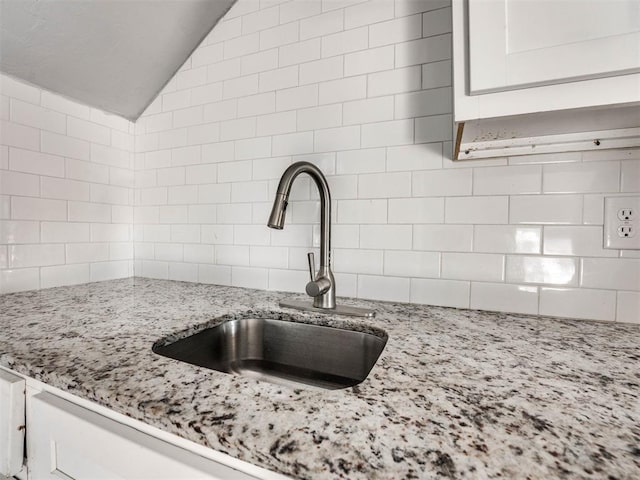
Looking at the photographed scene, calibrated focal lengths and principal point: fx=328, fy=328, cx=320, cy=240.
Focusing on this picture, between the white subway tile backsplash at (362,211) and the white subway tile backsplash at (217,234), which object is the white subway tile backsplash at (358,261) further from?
the white subway tile backsplash at (217,234)

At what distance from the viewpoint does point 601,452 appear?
0.34 metres

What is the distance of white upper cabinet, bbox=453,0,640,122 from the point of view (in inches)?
22.3

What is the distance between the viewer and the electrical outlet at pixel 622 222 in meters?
0.83

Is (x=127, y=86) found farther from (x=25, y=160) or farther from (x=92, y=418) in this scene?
(x=92, y=418)

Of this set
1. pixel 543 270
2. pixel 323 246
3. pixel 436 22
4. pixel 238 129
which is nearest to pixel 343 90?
pixel 436 22

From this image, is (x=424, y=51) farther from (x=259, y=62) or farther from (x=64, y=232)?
(x=64, y=232)

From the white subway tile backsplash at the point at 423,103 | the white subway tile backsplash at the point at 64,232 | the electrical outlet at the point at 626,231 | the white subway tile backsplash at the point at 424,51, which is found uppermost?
the white subway tile backsplash at the point at 424,51

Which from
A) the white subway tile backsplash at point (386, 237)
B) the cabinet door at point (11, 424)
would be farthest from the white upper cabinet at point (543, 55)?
the cabinet door at point (11, 424)

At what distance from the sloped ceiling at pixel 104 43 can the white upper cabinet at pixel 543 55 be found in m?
1.10

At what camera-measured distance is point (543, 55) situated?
60cm

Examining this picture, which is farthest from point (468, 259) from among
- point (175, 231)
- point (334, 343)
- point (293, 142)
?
point (175, 231)

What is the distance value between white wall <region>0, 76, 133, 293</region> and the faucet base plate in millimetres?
947

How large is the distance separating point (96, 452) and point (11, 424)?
228 mm

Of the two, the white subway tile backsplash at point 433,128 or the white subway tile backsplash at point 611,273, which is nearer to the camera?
the white subway tile backsplash at point 611,273
